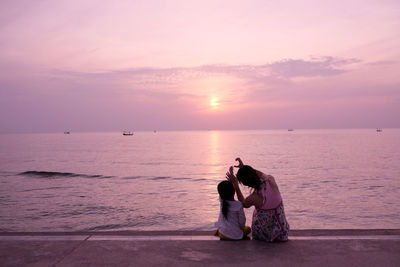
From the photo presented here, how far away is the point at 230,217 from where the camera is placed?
6020 millimetres

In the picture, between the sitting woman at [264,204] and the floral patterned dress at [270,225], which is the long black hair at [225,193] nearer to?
the sitting woman at [264,204]

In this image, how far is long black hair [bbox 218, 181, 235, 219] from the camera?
6.00 m

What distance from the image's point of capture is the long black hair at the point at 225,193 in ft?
19.7

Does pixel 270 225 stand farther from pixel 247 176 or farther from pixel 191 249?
pixel 191 249

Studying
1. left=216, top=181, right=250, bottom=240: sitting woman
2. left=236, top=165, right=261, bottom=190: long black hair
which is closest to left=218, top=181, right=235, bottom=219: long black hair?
left=216, top=181, right=250, bottom=240: sitting woman

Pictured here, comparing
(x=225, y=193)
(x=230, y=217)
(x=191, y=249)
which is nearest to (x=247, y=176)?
(x=225, y=193)


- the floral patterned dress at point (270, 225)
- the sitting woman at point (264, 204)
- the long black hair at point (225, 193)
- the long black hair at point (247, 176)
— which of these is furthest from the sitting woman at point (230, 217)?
the long black hair at point (247, 176)

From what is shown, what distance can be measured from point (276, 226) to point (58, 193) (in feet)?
66.4

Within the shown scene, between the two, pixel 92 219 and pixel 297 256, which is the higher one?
pixel 297 256

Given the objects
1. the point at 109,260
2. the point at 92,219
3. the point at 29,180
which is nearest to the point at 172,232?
the point at 109,260

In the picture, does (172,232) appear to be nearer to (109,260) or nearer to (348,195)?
(109,260)

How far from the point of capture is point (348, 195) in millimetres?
20703

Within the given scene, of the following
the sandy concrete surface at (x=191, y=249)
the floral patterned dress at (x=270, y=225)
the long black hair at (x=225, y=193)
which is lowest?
the sandy concrete surface at (x=191, y=249)

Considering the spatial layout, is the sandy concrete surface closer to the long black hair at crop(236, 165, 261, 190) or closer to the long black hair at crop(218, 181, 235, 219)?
the long black hair at crop(218, 181, 235, 219)
